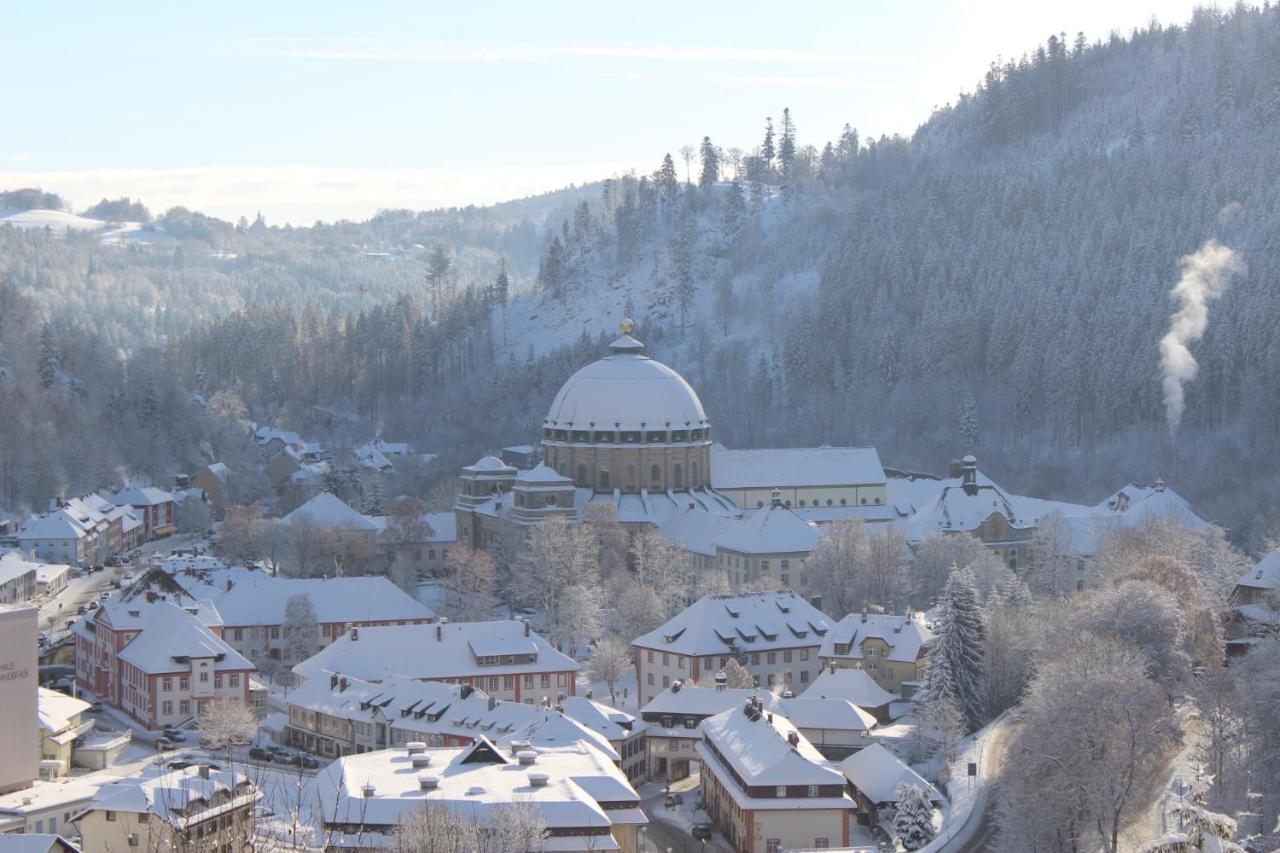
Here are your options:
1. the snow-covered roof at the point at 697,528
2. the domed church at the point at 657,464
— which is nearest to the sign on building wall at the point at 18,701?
the snow-covered roof at the point at 697,528

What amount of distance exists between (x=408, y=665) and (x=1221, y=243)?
76937 mm

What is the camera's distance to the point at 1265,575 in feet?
219

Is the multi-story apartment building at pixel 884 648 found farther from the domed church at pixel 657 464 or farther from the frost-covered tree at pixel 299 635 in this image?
the domed church at pixel 657 464

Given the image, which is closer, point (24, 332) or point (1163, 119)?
point (24, 332)

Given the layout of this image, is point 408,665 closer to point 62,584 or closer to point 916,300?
point 62,584

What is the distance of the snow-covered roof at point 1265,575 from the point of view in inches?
2606

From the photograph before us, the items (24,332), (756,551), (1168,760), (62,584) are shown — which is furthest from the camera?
(24,332)

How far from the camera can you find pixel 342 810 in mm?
42094

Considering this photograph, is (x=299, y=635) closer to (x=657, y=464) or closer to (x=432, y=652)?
(x=432, y=652)

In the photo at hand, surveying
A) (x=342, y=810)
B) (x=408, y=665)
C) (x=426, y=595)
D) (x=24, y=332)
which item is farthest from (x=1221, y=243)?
(x=342, y=810)

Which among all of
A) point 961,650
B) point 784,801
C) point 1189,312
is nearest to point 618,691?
point 961,650

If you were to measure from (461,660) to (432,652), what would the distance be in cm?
119

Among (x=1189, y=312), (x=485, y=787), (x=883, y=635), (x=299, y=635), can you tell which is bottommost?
(x=299, y=635)

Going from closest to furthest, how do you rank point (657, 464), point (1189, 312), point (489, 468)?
point (489, 468), point (657, 464), point (1189, 312)
